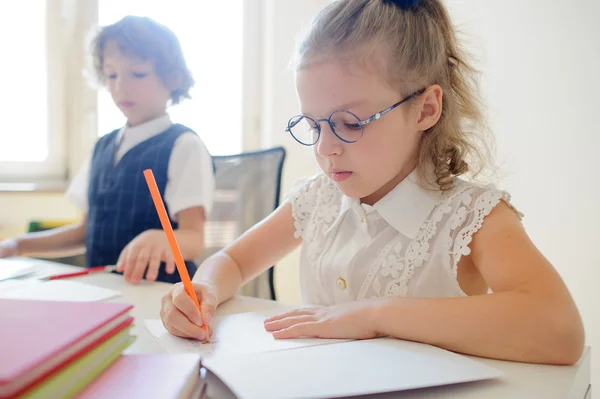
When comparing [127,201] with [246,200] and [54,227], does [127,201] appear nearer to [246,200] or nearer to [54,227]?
[246,200]

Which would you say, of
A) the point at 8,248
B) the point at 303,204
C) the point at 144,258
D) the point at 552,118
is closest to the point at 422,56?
the point at 303,204

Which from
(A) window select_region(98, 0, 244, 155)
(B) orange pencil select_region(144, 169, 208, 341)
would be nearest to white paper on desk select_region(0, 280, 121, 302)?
(B) orange pencil select_region(144, 169, 208, 341)

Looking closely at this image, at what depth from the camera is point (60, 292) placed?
0.83 m

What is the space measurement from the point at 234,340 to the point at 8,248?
2.97ft

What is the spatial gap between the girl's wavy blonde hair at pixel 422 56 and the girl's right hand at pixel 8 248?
0.88m

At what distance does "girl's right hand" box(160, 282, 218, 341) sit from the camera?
59cm

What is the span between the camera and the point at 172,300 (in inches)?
25.4

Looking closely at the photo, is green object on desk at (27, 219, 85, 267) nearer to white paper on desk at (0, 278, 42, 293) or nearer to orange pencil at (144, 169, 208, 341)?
white paper on desk at (0, 278, 42, 293)

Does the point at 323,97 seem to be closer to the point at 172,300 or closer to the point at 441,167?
the point at 441,167

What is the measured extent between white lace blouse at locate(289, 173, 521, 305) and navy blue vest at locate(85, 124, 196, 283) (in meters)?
0.52

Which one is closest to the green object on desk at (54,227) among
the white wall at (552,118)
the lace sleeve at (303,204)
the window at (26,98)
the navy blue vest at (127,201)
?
the navy blue vest at (127,201)

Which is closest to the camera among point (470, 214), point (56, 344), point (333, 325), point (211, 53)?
point (56, 344)

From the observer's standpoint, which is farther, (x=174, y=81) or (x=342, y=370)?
(x=174, y=81)

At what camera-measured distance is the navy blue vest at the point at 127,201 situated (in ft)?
4.28
